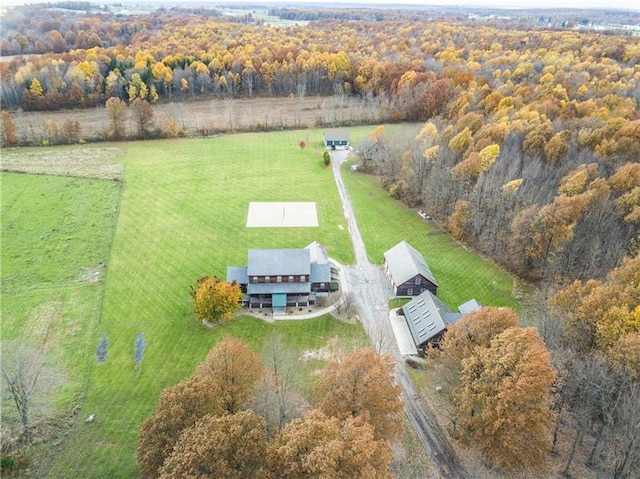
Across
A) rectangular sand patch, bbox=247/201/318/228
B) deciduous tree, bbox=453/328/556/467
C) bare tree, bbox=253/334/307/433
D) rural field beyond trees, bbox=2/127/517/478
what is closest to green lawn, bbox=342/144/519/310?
rural field beyond trees, bbox=2/127/517/478

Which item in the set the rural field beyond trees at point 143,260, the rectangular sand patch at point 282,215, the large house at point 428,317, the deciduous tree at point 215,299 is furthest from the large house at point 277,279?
the rectangular sand patch at point 282,215

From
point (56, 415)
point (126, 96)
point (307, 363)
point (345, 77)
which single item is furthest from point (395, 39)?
point (56, 415)

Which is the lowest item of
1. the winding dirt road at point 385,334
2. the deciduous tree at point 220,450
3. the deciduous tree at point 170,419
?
the winding dirt road at point 385,334

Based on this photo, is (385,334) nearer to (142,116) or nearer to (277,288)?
(277,288)

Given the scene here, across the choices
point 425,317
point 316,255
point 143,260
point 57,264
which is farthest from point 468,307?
point 57,264

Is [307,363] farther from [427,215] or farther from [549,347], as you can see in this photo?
[427,215]

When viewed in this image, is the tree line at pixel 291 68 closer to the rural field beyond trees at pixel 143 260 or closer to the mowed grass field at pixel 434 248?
the rural field beyond trees at pixel 143 260
